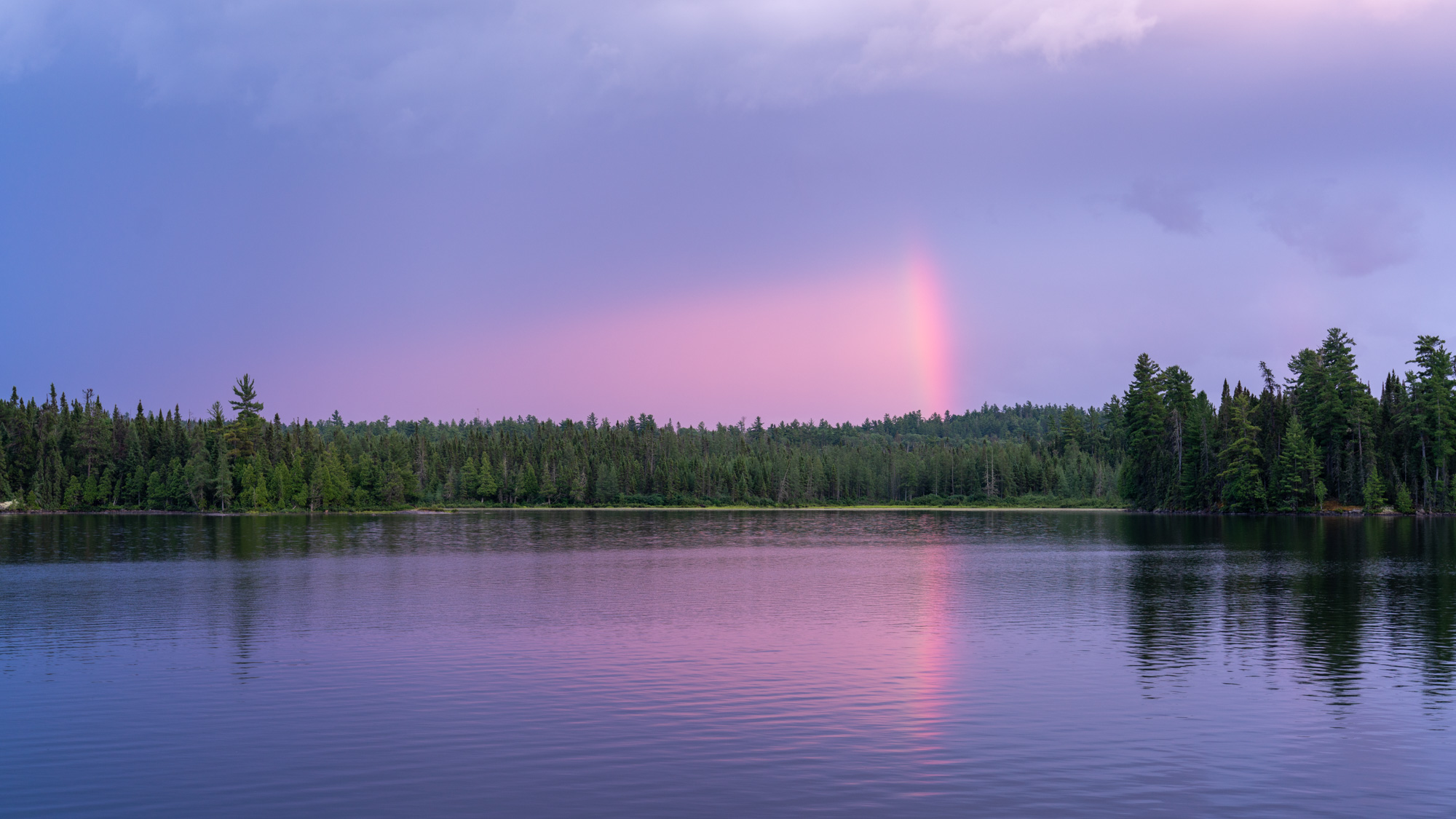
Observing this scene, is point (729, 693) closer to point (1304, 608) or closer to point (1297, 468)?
point (1304, 608)

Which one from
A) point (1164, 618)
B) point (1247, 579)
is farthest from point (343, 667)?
point (1247, 579)

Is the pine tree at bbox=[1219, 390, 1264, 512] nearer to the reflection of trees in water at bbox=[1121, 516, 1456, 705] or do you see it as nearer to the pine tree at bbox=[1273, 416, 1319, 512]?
the pine tree at bbox=[1273, 416, 1319, 512]

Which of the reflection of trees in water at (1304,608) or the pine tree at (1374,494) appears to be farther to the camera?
the pine tree at (1374,494)

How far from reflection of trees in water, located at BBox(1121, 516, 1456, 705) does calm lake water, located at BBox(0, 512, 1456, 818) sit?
0.34 m

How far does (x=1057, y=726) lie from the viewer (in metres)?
28.3

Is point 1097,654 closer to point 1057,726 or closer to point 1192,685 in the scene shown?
point 1192,685

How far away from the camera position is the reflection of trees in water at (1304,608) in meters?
37.7

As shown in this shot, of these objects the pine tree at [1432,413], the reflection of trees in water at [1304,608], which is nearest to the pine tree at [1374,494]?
the pine tree at [1432,413]

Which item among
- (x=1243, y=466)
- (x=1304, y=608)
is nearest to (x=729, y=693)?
(x=1304, y=608)

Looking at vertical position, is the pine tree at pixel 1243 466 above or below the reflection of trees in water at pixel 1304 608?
above

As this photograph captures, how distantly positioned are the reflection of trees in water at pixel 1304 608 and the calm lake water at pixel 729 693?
34 cm

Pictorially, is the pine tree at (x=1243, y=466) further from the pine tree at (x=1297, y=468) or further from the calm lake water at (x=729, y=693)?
the calm lake water at (x=729, y=693)

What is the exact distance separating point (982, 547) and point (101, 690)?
86836mm

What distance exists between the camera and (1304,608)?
53.7m
